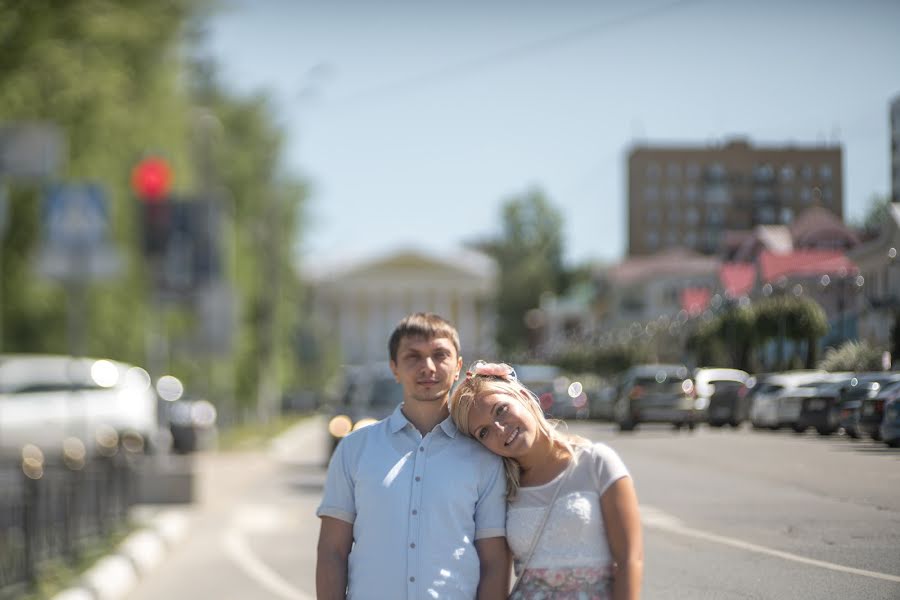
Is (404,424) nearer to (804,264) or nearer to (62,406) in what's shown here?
(804,264)

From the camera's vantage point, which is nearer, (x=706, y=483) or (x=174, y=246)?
(x=706, y=483)

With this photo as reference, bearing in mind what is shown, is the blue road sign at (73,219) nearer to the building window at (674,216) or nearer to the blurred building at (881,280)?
the building window at (674,216)

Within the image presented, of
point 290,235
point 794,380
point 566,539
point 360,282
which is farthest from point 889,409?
point 360,282

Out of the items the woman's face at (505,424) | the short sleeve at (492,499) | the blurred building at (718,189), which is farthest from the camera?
the blurred building at (718,189)

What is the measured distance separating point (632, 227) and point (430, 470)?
83.7 inches

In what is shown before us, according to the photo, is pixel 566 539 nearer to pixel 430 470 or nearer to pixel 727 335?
pixel 430 470

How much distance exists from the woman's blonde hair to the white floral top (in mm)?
97

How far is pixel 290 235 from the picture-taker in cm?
6969

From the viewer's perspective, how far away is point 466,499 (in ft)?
14.1

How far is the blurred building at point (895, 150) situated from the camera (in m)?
4.79

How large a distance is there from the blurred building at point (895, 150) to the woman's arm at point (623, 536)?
1.45m

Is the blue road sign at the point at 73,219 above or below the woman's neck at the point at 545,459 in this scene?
above

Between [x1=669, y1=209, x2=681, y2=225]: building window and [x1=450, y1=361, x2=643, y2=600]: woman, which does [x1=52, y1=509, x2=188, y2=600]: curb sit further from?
[x1=450, y1=361, x2=643, y2=600]: woman

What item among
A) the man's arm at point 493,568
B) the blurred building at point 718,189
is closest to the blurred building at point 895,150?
the blurred building at point 718,189
